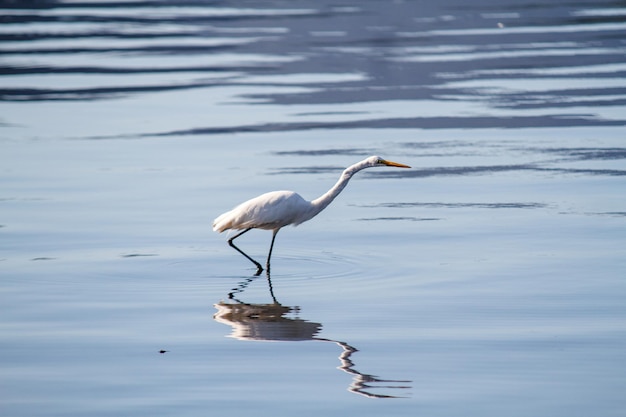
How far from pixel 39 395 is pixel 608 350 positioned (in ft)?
12.7

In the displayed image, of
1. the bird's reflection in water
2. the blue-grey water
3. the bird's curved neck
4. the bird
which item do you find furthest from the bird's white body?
the bird's reflection in water

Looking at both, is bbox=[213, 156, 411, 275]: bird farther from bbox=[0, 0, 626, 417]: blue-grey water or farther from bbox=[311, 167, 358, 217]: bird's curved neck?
bbox=[0, 0, 626, 417]: blue-grey water

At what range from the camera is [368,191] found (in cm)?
1531

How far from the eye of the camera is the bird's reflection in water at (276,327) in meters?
8.42

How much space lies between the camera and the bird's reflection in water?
8.42m

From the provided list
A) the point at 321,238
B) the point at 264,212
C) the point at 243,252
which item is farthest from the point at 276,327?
the point at 321,238

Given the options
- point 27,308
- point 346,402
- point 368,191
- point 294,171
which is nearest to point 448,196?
point 368,191

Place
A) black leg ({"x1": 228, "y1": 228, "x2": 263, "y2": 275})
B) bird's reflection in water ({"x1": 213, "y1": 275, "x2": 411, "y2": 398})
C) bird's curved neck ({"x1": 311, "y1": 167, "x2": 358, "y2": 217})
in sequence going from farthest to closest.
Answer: bird's curved neck ({"x1": 311, "y1": 167, "x2": 358, "y2": 217}), black leg ({"x1": 228, "y1": 228, "x2": 263, "y2": 275}), bird's reflection in water ({"x1": 213, "y1": 275, "x2": 411, "y2": 398})

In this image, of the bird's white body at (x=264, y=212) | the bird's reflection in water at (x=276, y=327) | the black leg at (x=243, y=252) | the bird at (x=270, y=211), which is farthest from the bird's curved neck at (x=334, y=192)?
the bird's reflection in water at (x=276, y=327)

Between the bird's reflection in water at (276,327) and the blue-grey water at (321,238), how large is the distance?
0.03m

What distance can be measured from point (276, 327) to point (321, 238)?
3083 millimetres

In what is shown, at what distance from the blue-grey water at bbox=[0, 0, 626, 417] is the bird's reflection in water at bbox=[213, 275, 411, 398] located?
0.10 feet

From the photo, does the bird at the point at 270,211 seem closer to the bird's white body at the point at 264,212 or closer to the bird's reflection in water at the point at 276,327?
the bird's white body at the point at 264,212

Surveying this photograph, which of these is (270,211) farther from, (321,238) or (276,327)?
(276,327)
